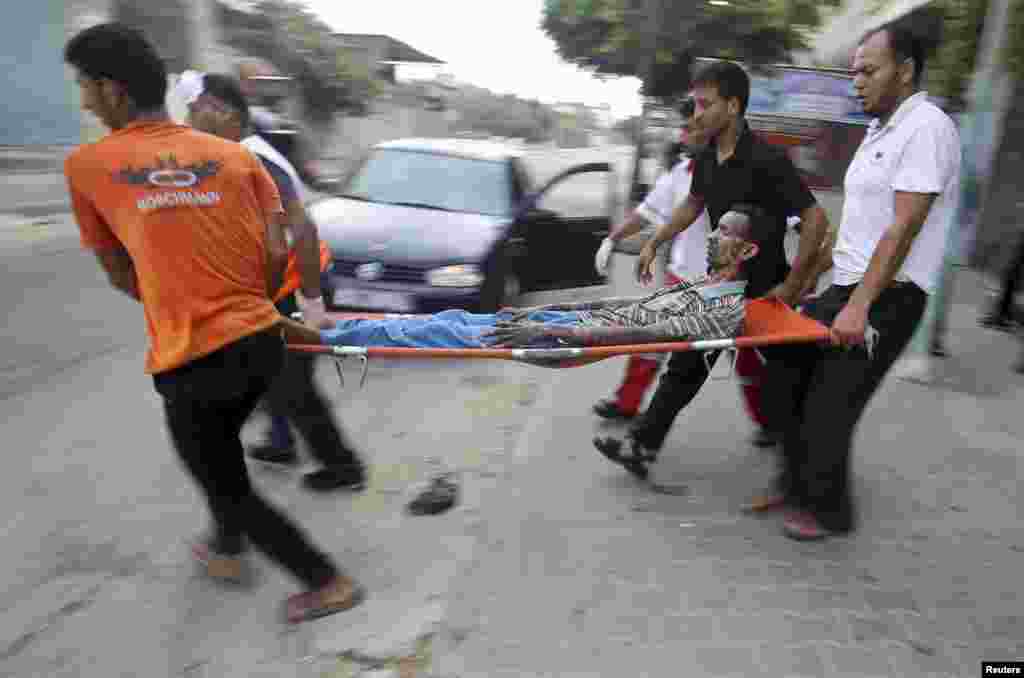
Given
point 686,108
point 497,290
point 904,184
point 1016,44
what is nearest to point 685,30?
point 1016,44

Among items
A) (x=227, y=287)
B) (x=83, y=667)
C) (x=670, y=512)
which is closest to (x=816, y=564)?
(x=670, y=512)

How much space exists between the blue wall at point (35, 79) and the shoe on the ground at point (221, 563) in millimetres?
13321

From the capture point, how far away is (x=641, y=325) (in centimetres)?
319

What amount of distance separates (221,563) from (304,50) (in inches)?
849

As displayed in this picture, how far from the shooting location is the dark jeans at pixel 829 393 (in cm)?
278

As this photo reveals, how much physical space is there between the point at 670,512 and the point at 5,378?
4.14 meters

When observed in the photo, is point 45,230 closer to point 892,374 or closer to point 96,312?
point 96,312

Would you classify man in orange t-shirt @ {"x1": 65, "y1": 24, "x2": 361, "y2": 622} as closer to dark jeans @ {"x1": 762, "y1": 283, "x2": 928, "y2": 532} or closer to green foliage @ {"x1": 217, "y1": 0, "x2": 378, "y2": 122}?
dark jeans @ {"x1": 762, "y1": 283, "x2": 928, "y2": 532}

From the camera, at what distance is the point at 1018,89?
867 centimetres

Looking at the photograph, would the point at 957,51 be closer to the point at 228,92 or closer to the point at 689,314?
the point at 689,314

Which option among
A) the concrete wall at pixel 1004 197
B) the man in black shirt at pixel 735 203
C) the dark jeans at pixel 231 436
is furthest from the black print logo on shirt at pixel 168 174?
the concrete wall at pixel 1004 197

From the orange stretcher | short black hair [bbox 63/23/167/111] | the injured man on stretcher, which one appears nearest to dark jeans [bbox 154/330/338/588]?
the orange stretcher

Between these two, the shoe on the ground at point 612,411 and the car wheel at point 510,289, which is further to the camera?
the car wheel at point 510,289

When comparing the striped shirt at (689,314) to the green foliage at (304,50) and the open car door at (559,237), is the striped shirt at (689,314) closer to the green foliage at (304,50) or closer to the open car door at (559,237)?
the open car door at (559,237)
